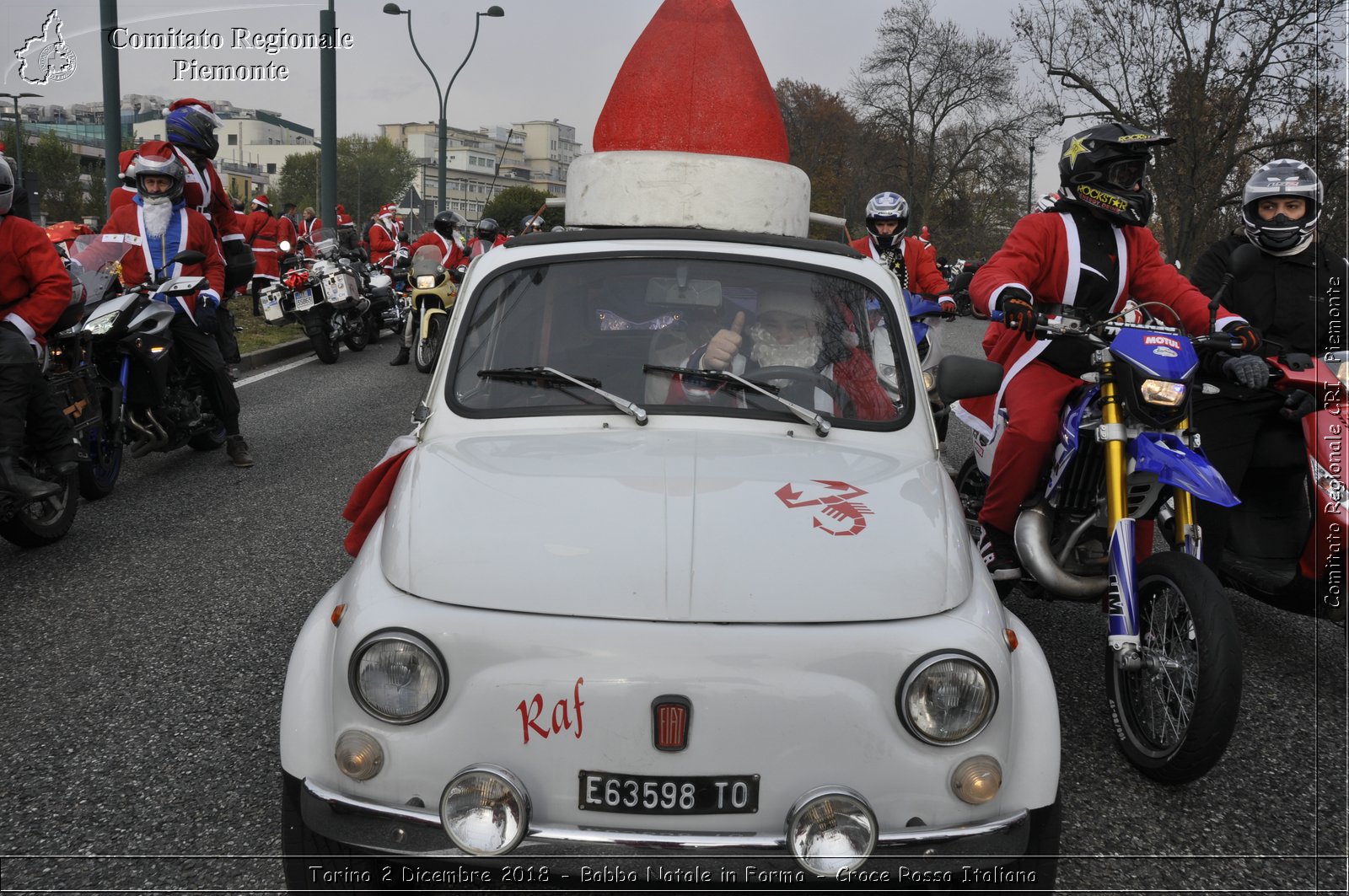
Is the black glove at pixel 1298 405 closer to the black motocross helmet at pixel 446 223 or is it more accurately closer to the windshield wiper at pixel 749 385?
the windshield wiper at pixel 749 385

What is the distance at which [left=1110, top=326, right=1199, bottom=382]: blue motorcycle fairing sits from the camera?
3.92 meters

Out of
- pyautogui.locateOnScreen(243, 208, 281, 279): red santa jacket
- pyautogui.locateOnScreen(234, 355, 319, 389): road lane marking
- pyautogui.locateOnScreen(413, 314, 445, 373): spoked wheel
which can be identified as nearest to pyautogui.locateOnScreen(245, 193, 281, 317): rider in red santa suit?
pyautogui.locateOnScreen(243, 208, 281, 279): red santa jacket

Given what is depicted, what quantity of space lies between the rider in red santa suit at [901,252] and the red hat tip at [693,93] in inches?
136

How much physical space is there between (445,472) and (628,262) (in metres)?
1.06

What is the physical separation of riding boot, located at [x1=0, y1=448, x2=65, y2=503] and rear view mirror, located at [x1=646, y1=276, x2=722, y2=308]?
3236 millimetres

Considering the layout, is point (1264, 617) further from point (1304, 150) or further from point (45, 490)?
point (1304, 150)

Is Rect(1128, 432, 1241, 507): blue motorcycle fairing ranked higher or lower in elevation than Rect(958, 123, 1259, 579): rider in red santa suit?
A: lower

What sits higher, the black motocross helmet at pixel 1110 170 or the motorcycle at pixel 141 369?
the black motocross helmet at pixel 1110 170

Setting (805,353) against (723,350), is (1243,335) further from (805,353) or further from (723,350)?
(723,350)

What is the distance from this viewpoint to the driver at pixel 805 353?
3686mm

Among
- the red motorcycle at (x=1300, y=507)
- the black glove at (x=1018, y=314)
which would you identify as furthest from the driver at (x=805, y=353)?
the red motorcycle at (x=1300, y=507)

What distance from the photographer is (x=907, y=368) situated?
12.3ft

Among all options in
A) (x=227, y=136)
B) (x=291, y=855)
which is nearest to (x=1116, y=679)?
(x=291, y=855)

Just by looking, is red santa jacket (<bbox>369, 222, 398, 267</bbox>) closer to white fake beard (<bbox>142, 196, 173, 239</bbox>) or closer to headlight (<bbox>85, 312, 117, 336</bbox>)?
white fake beard (<bbox>142, 196, 173, 239</bbox>)
